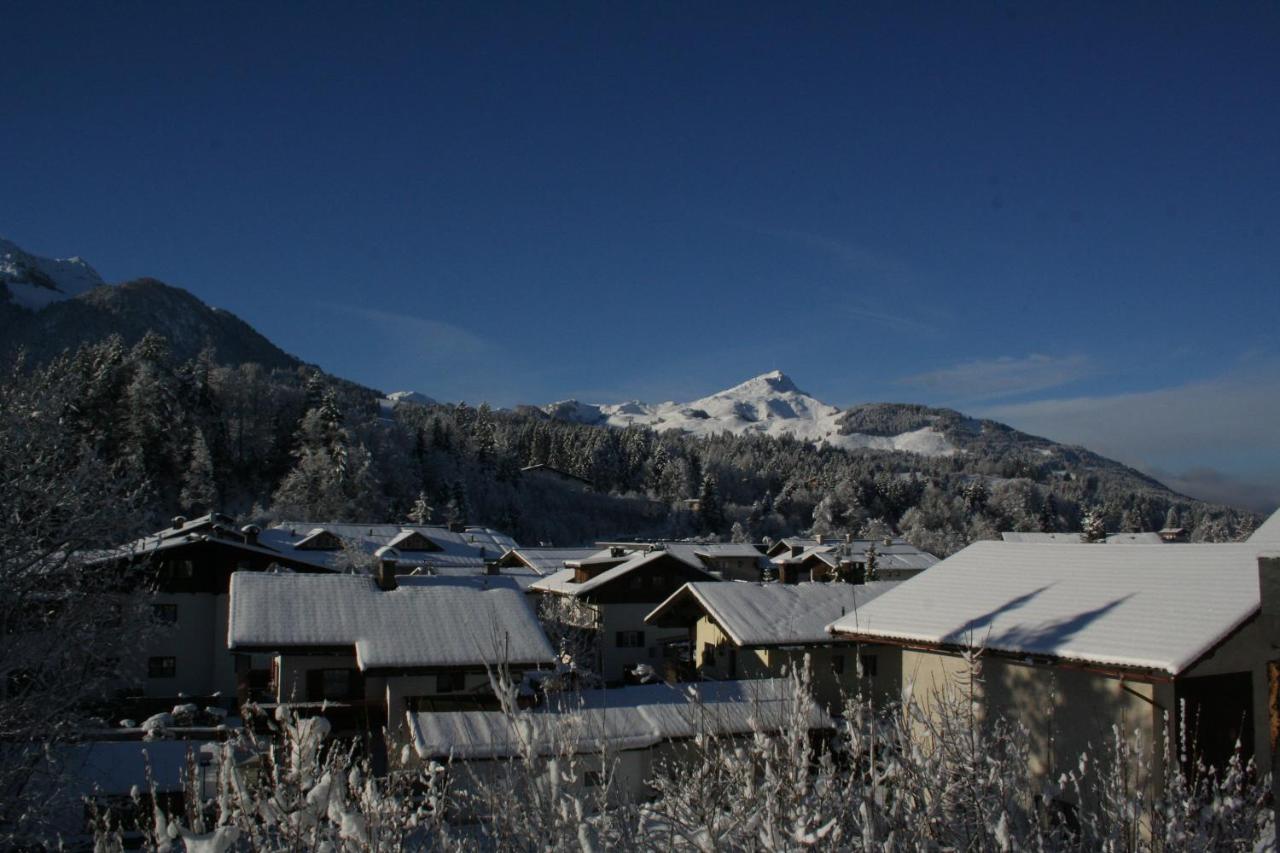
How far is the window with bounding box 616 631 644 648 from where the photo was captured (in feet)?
112

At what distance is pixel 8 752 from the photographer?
11609mm

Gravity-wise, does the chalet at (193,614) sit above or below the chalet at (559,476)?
below

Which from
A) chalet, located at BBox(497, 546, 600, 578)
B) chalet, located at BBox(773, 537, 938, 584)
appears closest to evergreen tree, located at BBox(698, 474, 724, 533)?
chalet, located at BBox(773, 537, 938, 584)

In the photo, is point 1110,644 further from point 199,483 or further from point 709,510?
point 709,510

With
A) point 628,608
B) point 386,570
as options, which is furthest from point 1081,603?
point 628,608

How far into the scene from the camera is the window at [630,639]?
34.0 m

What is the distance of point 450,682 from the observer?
67.9ft

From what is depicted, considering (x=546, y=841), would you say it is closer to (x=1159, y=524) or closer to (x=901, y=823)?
(x=901, y=823)

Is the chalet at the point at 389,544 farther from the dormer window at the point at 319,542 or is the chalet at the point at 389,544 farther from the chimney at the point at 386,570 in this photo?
the chimney at the point at 386,570

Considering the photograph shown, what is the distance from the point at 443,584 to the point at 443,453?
237ft

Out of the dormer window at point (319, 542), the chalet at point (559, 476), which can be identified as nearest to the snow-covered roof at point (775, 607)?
the dormer window at point (319, 542)

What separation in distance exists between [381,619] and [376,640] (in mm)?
927

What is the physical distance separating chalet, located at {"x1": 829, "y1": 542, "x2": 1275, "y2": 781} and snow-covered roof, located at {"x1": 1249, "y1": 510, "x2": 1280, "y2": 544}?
65 cm

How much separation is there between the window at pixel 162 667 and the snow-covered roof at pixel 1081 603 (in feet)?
77.8
